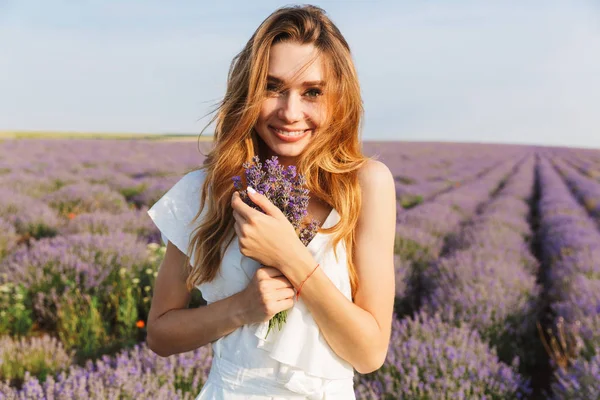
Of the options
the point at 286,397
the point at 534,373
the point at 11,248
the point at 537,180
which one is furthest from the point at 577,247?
the point at 537,180

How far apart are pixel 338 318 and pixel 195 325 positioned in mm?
412

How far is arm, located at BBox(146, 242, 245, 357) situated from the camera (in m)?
1.38

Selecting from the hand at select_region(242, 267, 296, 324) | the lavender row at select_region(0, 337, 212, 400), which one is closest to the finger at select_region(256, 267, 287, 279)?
the hand at select_region(242, 267, 296, 324)

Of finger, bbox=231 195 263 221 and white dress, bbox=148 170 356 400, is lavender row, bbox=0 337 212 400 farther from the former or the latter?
finger, bbox=231 195 263 221

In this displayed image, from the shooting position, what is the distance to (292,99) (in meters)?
1.42

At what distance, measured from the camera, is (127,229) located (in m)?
6.29

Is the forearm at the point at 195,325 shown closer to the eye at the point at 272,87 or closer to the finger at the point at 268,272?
the finger at the point at 268,272

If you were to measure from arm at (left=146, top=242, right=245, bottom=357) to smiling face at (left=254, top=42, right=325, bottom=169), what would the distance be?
0.45 meters

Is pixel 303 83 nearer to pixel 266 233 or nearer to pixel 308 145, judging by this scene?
pixel 308 145

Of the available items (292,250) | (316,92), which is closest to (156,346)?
(292,250)

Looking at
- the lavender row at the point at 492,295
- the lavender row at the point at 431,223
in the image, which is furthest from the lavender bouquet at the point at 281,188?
the lavender row at the point at 431,223

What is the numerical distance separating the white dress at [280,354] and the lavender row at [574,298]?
197 cm

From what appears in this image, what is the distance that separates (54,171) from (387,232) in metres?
12.6

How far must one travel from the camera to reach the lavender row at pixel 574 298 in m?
2.94
